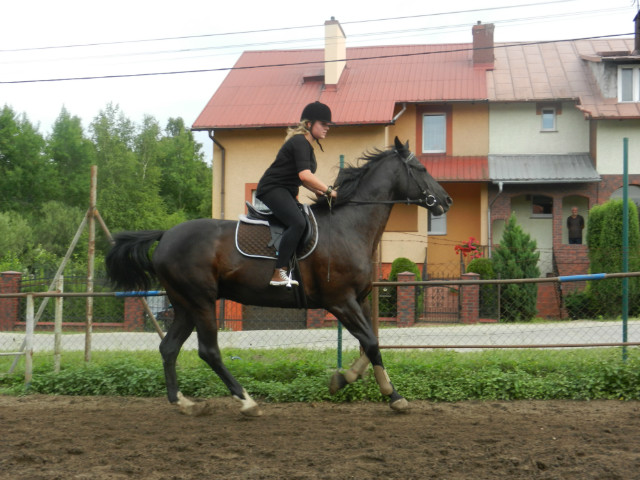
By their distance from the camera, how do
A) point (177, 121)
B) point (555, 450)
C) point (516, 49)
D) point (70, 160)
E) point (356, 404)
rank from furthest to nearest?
point (177, 121) → point (70, 160) → point (516, 49) → point (356, 404) → point (555, 450)

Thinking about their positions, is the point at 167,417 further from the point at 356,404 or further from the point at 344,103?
the point at 344,103

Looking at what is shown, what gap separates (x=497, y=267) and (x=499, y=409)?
13538mm

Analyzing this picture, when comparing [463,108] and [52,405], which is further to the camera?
[463,108]

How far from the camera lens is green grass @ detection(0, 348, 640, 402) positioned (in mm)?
7469

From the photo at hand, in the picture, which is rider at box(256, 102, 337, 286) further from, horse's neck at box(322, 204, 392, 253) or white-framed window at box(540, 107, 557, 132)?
white-framed window at box(540, 107, 557, 132)

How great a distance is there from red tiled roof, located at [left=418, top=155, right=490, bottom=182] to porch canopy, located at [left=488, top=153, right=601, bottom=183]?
1.03ft

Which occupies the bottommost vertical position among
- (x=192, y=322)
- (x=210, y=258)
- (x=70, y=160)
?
(x=192, y=322)

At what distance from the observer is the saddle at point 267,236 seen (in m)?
6.73

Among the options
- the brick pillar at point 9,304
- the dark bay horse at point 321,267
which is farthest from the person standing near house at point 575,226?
the dark bay horse at point 321,267

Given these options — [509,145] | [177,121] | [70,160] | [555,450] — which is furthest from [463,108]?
[177,121]

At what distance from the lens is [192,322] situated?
23.5 ft

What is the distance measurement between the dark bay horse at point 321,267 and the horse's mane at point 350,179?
0.03 ft

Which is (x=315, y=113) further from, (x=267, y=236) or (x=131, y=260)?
(x=131, y=260)

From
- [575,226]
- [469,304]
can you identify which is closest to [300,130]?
[469,304]
